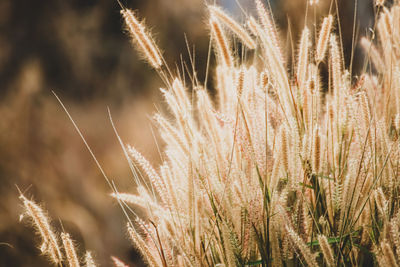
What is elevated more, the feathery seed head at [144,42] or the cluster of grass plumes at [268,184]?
the feathery seed head at [144,42]

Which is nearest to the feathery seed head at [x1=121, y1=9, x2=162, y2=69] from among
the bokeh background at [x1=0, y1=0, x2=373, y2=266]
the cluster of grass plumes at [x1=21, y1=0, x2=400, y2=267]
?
the cluster of grass plumes at [x1=21, y1=0, x2=400, y2=267]

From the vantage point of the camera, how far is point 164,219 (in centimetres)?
59

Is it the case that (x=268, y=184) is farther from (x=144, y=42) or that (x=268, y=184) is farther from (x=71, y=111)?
(x=71, y=111)

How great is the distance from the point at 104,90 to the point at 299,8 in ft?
3.70

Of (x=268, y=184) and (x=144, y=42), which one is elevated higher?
(x=144, y=42)

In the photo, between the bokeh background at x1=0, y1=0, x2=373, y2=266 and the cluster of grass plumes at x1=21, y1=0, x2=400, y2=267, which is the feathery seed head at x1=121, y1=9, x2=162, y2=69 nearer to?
the cluster of grass plumes at x1=21, y1=0, x2=400, y2=267

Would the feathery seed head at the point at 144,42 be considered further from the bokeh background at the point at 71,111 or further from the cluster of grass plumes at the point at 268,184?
the bokeh background at the point at 71,111

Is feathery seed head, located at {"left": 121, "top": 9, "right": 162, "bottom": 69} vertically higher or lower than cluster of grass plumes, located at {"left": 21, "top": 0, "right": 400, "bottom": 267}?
higher

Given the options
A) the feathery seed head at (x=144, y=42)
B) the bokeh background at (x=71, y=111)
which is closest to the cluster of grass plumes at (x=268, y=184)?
the feathery seed head at (x=144, y=42)

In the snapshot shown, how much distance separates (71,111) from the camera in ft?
4.67

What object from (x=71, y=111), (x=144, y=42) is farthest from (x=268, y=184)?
(x=71, y=111)

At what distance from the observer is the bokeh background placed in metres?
1.33

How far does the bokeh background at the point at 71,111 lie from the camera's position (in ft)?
4.37

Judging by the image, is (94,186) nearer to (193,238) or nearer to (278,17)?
(193,238)
